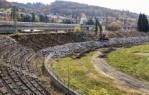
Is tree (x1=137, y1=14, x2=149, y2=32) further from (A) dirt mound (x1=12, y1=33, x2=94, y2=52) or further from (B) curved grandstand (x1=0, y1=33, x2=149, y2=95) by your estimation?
(A) dirt mound (x1=12, y1=33, x2=94, y2=52)

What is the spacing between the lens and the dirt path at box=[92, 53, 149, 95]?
147 feet

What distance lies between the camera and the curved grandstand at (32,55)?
38344 millimetres

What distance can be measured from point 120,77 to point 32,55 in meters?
17.9

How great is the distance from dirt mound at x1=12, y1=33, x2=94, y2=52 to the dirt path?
46.8 feet

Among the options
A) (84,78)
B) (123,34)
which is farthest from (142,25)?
(84,78)

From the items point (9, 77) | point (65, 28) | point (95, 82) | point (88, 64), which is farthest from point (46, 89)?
point (65, 28)

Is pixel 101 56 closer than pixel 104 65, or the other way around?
pixel 104 65

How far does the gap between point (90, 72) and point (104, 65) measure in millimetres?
9093

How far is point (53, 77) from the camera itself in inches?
1735

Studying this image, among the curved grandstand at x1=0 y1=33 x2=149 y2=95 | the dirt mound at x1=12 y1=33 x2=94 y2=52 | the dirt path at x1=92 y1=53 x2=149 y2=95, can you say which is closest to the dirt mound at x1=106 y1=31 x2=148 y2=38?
the curved grandstand at x1=0 y1=33 x2=149 y2=95

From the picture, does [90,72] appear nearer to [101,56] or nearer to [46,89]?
[46,89]

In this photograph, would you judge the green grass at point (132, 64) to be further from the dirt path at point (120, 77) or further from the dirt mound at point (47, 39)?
the dirt mound at point (47, 39)

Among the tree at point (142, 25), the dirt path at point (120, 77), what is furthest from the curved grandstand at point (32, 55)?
the tree at point (142, 25)

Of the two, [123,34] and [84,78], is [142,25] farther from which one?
[84,78]
